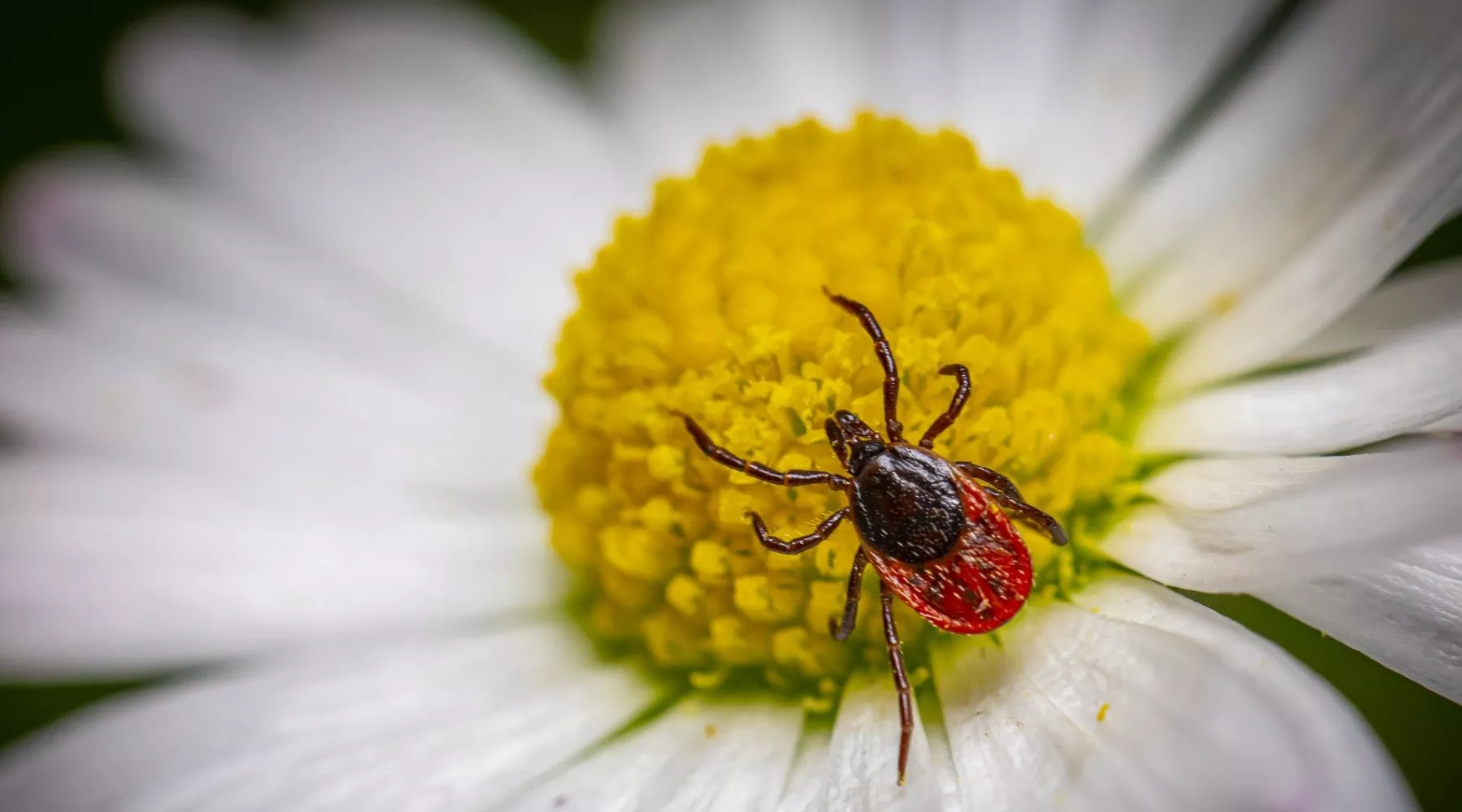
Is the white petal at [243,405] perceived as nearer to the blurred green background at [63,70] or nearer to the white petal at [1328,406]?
the blurred green background at [63,70]

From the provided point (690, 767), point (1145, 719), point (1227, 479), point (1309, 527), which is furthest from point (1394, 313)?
point (690, 767)

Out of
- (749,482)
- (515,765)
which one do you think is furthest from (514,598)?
(749,482)

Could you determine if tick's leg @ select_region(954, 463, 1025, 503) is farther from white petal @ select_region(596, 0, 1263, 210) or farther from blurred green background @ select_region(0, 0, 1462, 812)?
blurred green background @ select_region(0, 0, 1462, 812)

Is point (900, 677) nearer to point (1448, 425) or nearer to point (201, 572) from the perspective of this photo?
point (1448, 425)

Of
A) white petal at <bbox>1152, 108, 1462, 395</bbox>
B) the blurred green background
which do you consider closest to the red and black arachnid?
white petal at <bbox>1152, 108, 1462, 395</bbox>

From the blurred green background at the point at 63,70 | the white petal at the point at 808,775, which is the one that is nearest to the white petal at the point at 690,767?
the white petal at the point at 808,775

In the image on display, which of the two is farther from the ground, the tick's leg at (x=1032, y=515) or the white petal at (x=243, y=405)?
the white petal at (x=243, y=405)
